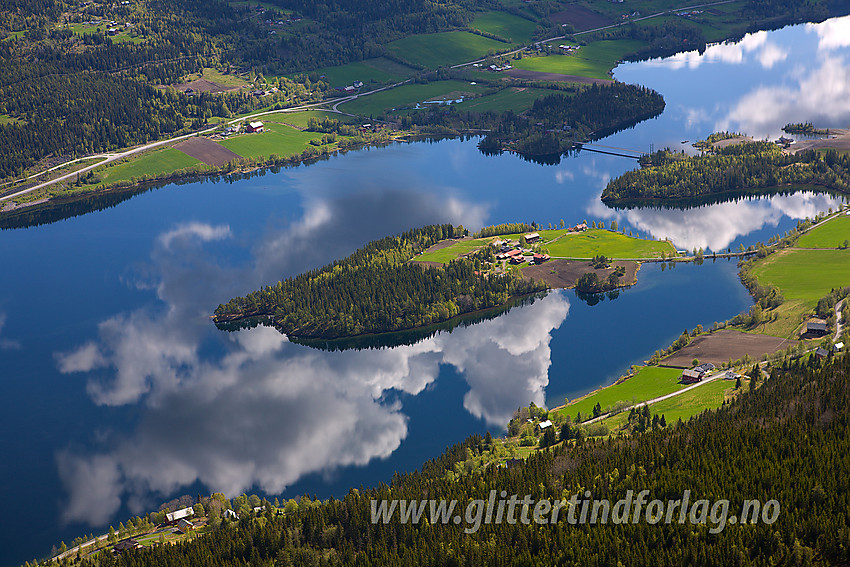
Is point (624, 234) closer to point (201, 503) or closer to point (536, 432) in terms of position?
point (536, 432)

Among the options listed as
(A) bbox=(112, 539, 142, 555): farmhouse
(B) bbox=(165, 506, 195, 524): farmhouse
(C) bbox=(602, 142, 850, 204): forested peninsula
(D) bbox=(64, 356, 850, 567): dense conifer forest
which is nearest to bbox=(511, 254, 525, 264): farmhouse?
(C) bbox=(602, 142, 850, 204): forested peninsula

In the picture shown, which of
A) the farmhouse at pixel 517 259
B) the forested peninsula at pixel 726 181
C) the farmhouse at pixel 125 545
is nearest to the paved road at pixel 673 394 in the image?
the farmhouse at pixel 517 259

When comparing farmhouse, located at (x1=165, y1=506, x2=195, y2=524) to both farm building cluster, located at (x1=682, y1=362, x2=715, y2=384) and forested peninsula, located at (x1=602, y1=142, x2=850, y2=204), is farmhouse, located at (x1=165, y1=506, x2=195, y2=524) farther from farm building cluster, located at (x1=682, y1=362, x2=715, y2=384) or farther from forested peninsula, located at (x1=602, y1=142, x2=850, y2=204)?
forested peninsula, located at (x1=602, y1=142, x2=850, y2=204)

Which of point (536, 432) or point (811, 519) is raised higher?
point (811, 519)

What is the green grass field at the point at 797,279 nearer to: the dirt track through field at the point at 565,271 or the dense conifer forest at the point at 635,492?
the dirt track through field at the point at 565,271

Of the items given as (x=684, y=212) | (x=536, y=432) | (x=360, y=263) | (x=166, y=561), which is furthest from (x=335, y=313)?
(x=684, y=212)

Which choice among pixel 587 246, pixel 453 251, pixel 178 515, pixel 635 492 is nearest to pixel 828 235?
pixel 587 246
